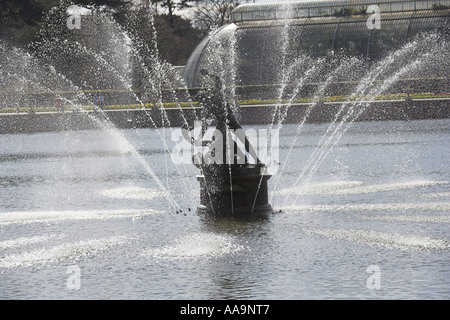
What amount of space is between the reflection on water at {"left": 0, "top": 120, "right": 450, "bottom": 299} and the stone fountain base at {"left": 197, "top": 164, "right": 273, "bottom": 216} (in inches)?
17.6

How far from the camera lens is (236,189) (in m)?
14.6

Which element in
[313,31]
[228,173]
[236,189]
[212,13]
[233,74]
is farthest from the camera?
[212,13]

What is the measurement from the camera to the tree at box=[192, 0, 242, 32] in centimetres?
8456

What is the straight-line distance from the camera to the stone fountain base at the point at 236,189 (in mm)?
14508

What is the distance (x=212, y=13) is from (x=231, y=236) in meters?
74.9

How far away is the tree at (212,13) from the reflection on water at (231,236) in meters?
61.8

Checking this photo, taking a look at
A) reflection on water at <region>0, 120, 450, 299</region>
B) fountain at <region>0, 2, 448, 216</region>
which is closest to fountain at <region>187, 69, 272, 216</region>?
reflection on water at <region>0, 120, 450, 299</region>

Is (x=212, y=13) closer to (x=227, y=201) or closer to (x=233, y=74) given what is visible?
(x=233, y=74)

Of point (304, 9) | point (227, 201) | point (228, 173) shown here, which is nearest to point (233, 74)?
point (304, 9)

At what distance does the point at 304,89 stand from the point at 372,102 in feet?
32.0

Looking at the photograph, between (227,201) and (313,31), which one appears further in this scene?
(313,31)

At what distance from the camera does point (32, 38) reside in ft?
190

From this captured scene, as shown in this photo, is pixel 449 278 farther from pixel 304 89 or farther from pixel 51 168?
pixel 304 89

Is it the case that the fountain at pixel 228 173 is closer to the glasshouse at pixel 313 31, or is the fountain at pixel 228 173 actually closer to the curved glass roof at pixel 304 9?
the glasshouse at pixel 313 31
